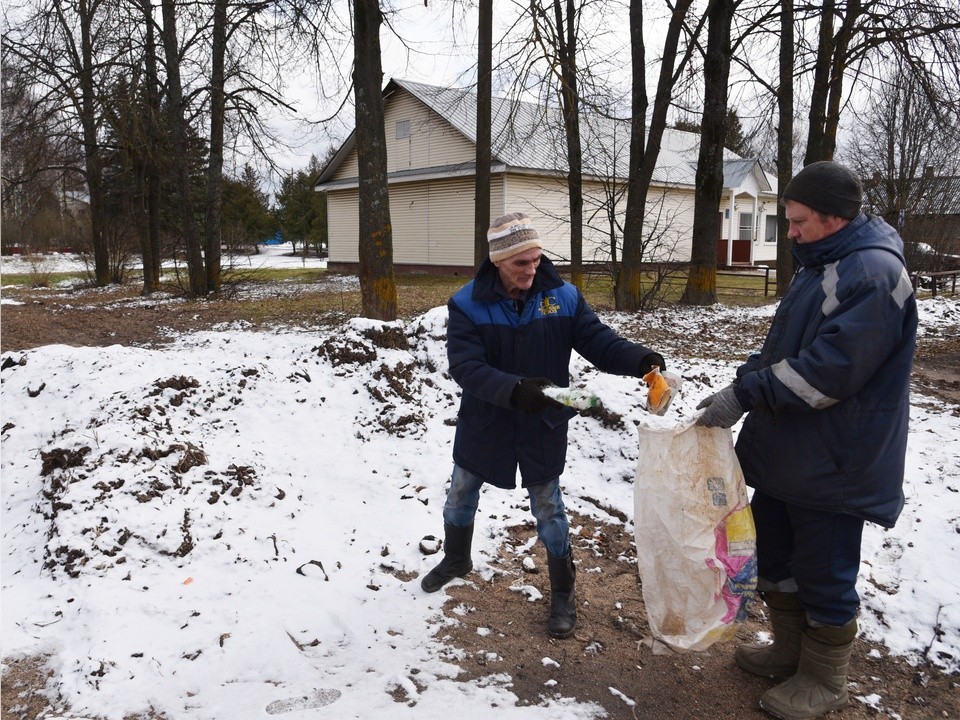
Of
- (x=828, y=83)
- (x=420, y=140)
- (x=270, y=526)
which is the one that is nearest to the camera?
(x=270, y=526)

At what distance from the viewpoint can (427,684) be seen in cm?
290

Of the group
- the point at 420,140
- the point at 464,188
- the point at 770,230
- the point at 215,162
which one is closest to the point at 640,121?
the point at 215,162

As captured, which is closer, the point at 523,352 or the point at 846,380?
the point at 846,380

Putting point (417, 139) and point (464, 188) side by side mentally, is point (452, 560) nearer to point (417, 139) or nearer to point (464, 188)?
point (464, 188)

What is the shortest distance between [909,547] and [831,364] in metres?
2.33

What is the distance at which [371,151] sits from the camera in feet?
29.3

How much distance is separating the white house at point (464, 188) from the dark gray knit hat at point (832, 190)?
55.6 ft

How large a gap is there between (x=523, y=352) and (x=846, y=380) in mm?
1297

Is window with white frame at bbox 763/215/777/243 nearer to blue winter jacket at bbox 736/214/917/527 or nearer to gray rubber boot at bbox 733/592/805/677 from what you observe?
gray rubber boot at bbox 733/592/805/677

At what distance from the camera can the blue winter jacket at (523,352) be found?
10.2 feet

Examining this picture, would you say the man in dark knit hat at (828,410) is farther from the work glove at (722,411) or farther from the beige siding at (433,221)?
the beige siding at (433,221)

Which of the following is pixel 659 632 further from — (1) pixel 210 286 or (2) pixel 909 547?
(1) pixel 210 286

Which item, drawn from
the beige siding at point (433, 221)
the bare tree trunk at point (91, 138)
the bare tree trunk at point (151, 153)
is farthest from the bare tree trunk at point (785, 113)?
the bare tree trunk at point (91, 138)

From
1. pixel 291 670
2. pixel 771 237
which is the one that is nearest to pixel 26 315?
pixel 291 670
